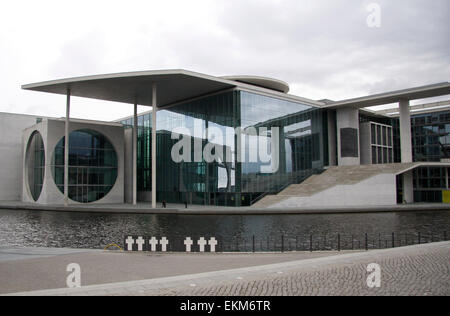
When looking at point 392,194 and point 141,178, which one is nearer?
point 392,194

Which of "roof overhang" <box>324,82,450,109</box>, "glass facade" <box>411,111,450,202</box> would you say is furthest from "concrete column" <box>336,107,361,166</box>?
"glass facade" <box>411,111,450,202</box>

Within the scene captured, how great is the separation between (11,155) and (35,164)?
9.38m

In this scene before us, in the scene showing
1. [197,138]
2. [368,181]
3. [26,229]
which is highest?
[197,138]

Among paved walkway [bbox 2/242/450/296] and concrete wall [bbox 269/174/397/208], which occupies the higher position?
concrete wall [bbox 269/174/397/208]

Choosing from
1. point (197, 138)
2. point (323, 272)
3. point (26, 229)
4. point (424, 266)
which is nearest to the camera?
point (323, 272)

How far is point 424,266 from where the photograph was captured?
1073cm

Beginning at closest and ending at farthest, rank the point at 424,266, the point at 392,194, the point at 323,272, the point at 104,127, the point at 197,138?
the point at 323,272
the point at 424,266
the point at 392,194
the point at 197,138
the point at 104,127

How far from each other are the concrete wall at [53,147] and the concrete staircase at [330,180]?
61.3 ft

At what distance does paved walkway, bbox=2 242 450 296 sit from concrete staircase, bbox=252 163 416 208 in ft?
91.6

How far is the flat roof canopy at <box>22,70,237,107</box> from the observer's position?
3747 cm

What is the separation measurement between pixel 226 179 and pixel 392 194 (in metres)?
15.8

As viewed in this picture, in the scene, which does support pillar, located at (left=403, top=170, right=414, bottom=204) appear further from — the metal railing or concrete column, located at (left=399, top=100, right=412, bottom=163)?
the metal railing

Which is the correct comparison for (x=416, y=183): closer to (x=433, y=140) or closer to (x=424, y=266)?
(x=433, y=140)
